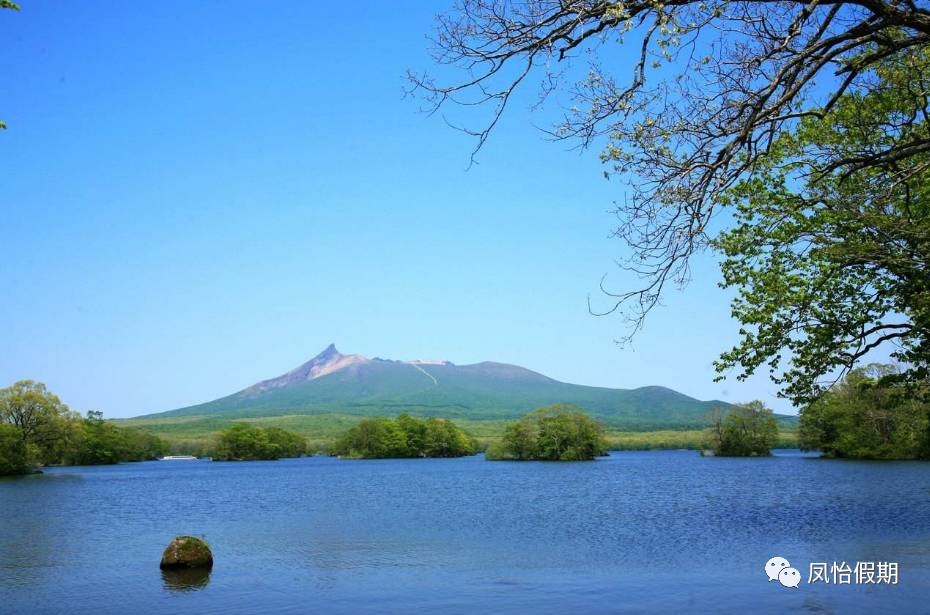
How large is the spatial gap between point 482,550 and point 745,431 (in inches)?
4455

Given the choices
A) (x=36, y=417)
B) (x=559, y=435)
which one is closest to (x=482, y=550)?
(x=36, y=417)

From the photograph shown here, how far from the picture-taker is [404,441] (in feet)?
559

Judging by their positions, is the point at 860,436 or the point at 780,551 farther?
the point at 860,436

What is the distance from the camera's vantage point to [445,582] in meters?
23.8

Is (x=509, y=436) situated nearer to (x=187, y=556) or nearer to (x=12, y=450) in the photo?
(x=12, y=450)

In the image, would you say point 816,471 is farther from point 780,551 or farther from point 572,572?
point 572,572

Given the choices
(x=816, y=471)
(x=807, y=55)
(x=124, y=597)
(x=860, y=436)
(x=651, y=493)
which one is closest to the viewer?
(x=807, y=55)

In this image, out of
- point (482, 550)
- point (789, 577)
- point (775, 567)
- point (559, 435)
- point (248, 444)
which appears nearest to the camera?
point (789, 577)

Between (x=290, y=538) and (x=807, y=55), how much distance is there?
33.0m

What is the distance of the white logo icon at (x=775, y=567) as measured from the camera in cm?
2312

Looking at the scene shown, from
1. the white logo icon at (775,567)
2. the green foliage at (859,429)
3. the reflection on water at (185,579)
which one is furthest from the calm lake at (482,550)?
the green foliage at (859,429)

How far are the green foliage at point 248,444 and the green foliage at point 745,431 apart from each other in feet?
331

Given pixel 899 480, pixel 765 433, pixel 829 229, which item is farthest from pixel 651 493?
pixel 765 433

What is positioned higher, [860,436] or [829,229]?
[829,229]
